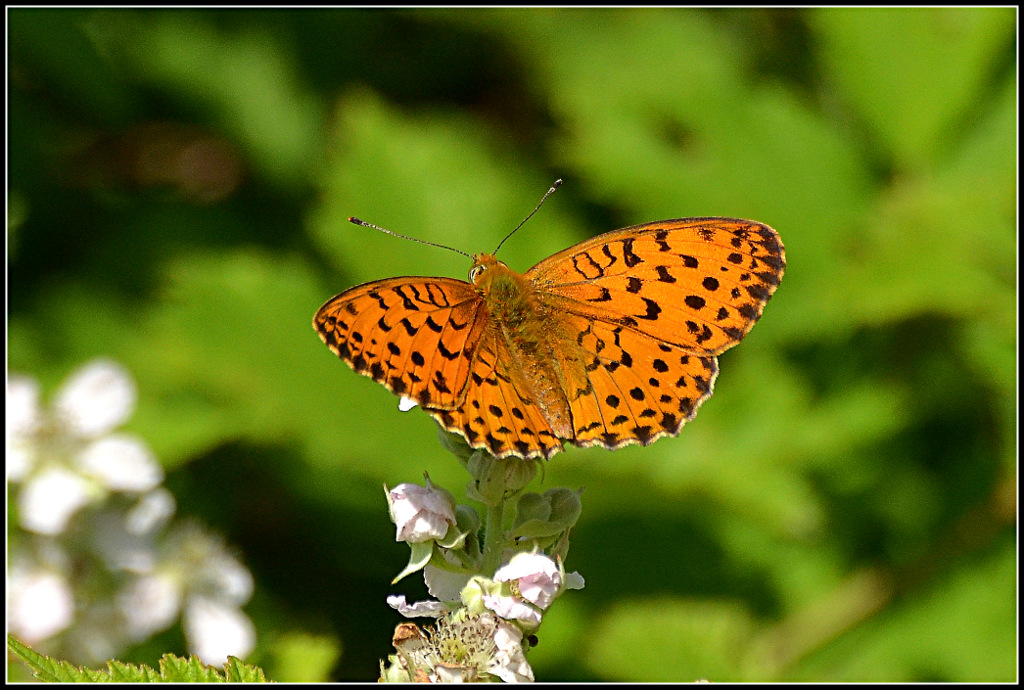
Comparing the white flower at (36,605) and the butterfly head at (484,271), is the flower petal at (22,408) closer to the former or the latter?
the white flower at (36,605)

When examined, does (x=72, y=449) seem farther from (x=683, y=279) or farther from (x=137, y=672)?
(x=683, y=279)

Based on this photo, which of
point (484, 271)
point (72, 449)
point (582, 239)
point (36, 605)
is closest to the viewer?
point (484, 271)

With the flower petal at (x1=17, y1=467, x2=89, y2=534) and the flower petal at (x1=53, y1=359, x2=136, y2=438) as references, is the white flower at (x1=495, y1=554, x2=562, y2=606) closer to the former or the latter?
the flower petal at (x1=17, y1=467, x2=89, y2=534)

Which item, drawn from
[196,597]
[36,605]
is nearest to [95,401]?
[196,597]

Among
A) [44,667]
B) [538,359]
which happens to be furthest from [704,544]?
[44,667]

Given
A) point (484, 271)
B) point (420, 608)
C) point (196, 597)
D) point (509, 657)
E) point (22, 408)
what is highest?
point (22, 408)

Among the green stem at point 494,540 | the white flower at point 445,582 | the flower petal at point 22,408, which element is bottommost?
the white flower at point 445,582

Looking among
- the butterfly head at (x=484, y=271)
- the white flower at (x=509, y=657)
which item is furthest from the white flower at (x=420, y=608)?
the butterfly head at (x=484, y=271)
